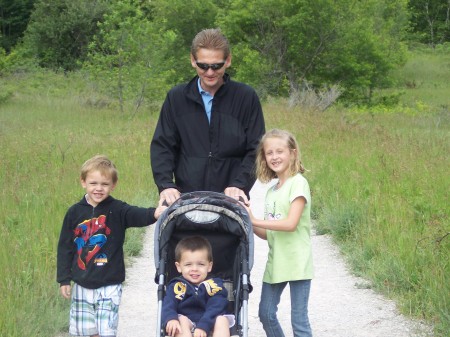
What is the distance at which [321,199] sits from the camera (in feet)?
35.6

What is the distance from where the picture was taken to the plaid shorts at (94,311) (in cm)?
500

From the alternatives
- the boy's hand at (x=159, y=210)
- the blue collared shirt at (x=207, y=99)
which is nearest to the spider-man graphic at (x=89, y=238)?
the boy's hand at (x=159, y=210)

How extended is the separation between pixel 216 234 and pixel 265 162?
23.0 inches

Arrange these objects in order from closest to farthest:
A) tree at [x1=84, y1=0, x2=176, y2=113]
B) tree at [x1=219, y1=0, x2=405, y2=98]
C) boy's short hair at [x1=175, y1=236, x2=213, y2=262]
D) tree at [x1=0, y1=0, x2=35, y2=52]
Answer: boy's short hair at [x1=175, y1=236, x2=213, y2=262] → tree at [x1=84, y1=0, x2=176, y2=113] → tree at [x1=219, y1=0, x2=405, y2=98] → tree at [x1=0, y1=0, x2=35, y2=52]

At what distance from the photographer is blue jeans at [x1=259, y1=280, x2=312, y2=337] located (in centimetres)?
494

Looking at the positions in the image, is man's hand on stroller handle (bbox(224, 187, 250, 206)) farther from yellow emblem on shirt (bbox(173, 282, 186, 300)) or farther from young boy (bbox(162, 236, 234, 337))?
yellow emblem on shirt (bbox(173, 282, 186, 300))

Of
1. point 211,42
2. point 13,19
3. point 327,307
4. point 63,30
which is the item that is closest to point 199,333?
point 211,42

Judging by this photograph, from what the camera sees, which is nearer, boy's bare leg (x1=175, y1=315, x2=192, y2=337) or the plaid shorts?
boy's bare leg (x1=175, y1=315, x2=192, y2=337)

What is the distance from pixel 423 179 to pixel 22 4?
47.0 metres

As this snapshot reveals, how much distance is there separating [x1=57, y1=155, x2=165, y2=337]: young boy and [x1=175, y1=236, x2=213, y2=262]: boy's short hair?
351 mm

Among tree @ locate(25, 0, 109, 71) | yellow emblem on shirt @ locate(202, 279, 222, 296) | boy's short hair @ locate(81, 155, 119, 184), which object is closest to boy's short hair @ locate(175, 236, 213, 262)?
yellow emblem on shirt @ locate(202, 279, 222, 296)

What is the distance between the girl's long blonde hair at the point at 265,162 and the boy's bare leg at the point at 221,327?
1023 mm

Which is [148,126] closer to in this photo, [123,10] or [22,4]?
[123,10]

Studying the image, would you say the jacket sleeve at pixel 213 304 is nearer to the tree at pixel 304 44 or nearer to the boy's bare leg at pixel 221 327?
the boy's bare leg at pixel 221 327
